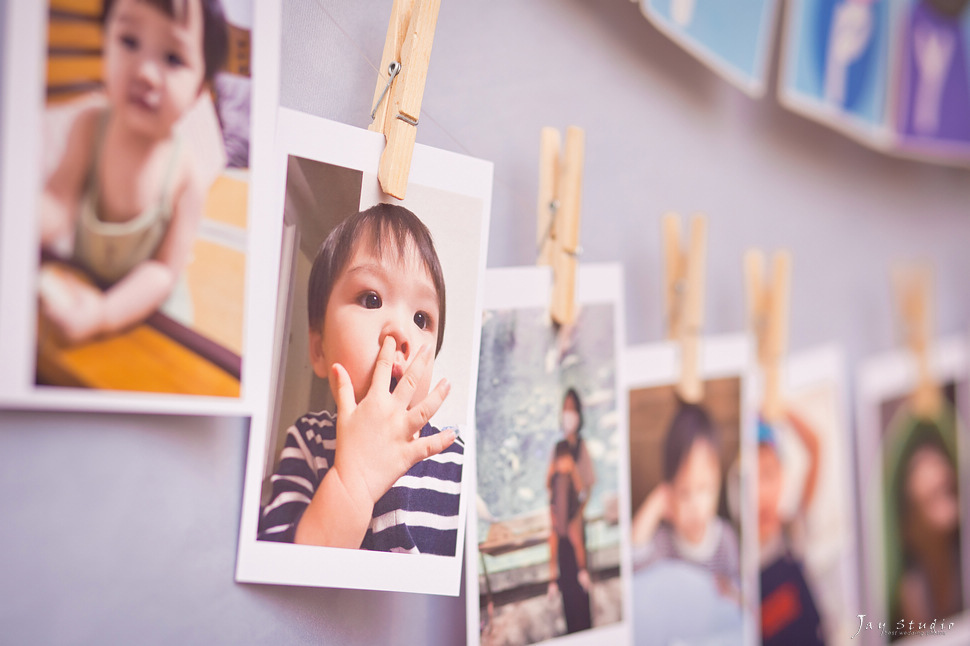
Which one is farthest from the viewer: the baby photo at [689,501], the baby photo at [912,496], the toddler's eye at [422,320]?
the baby photo at [912,496]

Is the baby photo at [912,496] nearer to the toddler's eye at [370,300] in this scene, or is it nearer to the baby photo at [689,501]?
the baby photo at [689,501]

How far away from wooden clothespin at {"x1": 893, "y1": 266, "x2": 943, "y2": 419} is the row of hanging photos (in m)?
0.25

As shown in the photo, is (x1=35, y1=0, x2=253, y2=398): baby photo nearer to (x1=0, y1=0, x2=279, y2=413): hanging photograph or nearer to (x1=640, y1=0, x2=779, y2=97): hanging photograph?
(x1=0, y1=0, x2=279, y2=413): hanging photograph

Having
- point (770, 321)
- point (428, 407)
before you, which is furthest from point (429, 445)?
point (770, 321)

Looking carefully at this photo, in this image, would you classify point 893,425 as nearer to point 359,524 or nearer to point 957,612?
point 957,612

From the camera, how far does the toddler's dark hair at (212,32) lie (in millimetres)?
360

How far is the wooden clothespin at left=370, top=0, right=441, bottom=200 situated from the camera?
0.40m

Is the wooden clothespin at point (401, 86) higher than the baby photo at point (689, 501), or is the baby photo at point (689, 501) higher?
the wooden clothespin at point (401, 86)

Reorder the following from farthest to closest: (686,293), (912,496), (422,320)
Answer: (912,496) < (686,293) < (422,320)

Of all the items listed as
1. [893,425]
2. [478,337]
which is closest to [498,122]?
[478,337]

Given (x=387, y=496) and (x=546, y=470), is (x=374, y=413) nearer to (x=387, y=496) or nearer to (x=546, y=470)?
(x=387, y=496)

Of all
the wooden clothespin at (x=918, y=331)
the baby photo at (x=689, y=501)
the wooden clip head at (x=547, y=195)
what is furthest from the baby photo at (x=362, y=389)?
the wooden clothespin at (x=918, y=331)

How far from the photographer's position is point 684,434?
64 cm

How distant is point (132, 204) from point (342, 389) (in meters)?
0.14
